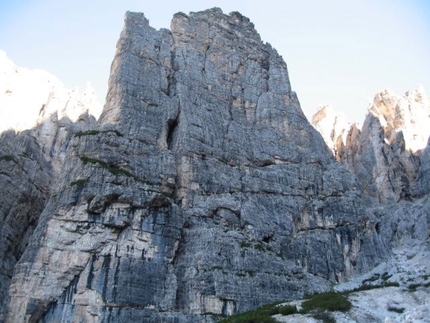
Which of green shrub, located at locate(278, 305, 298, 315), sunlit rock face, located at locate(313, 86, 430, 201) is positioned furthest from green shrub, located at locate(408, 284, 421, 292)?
sunlit rock face, located at locate(313, 86, 430, 201)

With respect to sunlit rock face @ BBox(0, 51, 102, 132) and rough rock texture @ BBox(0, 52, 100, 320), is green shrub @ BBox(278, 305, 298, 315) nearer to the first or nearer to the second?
rough rock texture @ BBox(0, 52, 100, 320)

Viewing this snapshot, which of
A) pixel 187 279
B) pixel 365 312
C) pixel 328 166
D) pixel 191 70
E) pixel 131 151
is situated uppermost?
pixel 191 70

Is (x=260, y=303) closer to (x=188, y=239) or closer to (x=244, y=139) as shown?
(x=188, y=239)

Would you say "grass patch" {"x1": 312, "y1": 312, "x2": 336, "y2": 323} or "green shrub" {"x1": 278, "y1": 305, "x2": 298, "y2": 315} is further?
"green shrub" {"x1": 278, "y1": 305, "x2": 298, "y2": 315}

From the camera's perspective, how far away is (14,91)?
317 feet

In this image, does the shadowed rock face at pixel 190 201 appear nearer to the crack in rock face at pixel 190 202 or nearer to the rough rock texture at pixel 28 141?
the crack in rock face at pixel 190 202

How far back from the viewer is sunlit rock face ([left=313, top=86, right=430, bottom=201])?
88438 mm

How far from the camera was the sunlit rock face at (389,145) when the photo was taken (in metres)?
88.4

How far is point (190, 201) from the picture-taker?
201 feet

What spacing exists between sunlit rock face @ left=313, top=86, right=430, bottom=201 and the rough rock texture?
178 feet

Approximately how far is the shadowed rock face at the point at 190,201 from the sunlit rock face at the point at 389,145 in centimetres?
1506

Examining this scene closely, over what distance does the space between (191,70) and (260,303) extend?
39.8 meters

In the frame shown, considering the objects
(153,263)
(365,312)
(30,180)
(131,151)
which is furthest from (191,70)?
(365,312)

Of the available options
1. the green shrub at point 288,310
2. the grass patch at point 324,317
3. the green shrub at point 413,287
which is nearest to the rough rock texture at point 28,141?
the green shrub at point 288,310
